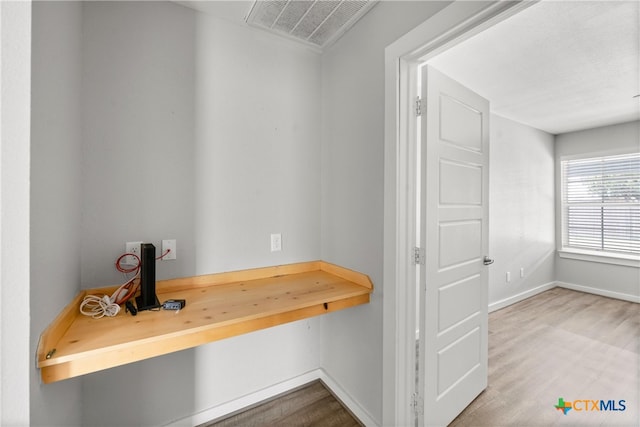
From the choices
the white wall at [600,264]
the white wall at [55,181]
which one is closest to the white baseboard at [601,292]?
the white wall at [600,264]

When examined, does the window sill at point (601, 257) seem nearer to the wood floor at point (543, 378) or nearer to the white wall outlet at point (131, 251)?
the wood floor at point (543, 378)

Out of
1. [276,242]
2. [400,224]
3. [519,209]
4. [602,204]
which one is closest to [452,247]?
[400,224]

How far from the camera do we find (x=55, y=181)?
3.24ft

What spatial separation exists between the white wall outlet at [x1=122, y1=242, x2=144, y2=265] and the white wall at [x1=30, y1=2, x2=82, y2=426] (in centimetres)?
19

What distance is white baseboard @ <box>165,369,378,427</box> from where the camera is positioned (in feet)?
5.24

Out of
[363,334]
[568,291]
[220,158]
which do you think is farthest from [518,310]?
[220,158]

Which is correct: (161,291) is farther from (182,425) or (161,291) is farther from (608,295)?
(608,295)

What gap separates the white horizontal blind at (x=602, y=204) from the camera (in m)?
3.84

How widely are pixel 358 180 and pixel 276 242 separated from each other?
2.37 ft

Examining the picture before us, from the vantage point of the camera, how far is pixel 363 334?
169cm

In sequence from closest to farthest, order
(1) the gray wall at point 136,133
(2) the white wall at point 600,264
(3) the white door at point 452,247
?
(1) the gray wall at point 136,133 → (3) the white door at point 452,247 → (2) the white wall at point 600,264

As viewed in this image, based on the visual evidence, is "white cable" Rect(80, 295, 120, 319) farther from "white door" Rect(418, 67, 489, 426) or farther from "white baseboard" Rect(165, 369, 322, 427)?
"white door" Rect(418, 67, 489, 426)

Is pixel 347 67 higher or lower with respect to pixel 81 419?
higher
